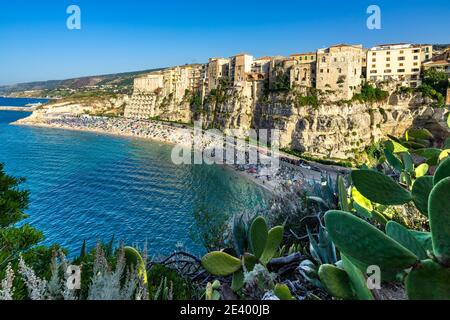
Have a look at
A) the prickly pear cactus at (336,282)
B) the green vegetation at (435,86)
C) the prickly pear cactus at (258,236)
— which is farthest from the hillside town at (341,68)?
the prickly pear cactus at (336,282)

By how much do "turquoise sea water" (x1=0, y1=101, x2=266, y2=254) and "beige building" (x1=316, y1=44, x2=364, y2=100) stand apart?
684 inches

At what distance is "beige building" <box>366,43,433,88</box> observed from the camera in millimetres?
41156

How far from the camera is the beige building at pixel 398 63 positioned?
1620 inches

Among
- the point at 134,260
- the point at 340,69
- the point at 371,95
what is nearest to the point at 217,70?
the point at 340,69

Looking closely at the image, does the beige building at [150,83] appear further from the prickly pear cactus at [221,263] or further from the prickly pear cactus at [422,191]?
the prickly pear cactus at [422,191]

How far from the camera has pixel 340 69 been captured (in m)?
40.5

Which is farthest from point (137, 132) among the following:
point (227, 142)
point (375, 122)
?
point (375, 122)

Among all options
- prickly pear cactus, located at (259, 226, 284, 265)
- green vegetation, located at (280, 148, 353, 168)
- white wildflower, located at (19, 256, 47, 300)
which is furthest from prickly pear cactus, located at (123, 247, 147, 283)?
green vegetation, located at (280, 148, 353, 168)

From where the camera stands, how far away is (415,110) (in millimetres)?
39750

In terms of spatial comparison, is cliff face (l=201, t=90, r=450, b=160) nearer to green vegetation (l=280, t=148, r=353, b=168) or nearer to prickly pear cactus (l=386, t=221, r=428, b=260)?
green vegetation (l=280, t=148, r=353, b=168)

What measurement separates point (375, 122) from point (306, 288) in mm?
44150

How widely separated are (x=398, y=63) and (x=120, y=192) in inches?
1481

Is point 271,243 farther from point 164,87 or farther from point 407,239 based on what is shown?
point 164,87
